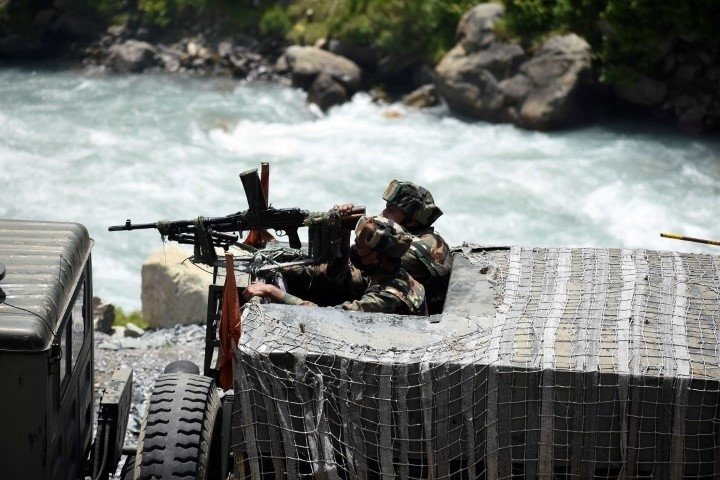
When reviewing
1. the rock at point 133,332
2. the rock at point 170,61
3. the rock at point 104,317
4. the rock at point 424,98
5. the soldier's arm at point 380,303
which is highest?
the rock at point 170,61

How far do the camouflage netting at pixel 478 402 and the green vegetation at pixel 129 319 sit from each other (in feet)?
21.1

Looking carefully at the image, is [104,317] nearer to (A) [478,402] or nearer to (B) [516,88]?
(A) [478,402]

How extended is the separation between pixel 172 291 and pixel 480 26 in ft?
38.1

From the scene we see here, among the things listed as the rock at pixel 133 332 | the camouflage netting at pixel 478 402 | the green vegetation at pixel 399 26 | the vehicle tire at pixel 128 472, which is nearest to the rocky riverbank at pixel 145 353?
the rock at pixel 133 332

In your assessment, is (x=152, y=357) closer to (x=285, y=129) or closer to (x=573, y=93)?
(x=285, y=129)

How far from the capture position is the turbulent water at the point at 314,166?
16688 millimetres

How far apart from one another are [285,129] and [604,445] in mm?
15384

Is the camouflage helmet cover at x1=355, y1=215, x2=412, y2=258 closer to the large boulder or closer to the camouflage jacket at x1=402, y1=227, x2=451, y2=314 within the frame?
the camouflage jacket at x1=402, y1=227, x2=451, y2=314

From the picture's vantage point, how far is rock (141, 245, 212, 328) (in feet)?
38.7

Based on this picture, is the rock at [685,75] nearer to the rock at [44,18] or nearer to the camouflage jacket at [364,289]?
the rock at [44,18]

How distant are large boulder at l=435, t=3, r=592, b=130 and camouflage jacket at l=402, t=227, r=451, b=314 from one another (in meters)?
13.1

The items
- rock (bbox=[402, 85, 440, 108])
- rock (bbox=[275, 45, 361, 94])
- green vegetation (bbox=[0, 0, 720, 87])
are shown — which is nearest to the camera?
green vegetation (bbox=[0, 0, 720, 87])

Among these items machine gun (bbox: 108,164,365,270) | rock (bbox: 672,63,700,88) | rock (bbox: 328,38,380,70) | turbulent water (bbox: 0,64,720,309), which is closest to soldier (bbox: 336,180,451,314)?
machine gun (bbox: 108,164,365,270)

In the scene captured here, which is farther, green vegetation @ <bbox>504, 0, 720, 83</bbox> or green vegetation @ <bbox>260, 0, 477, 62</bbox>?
green vegetation @ <bbox>260, 0, 477, 62</bbox>
